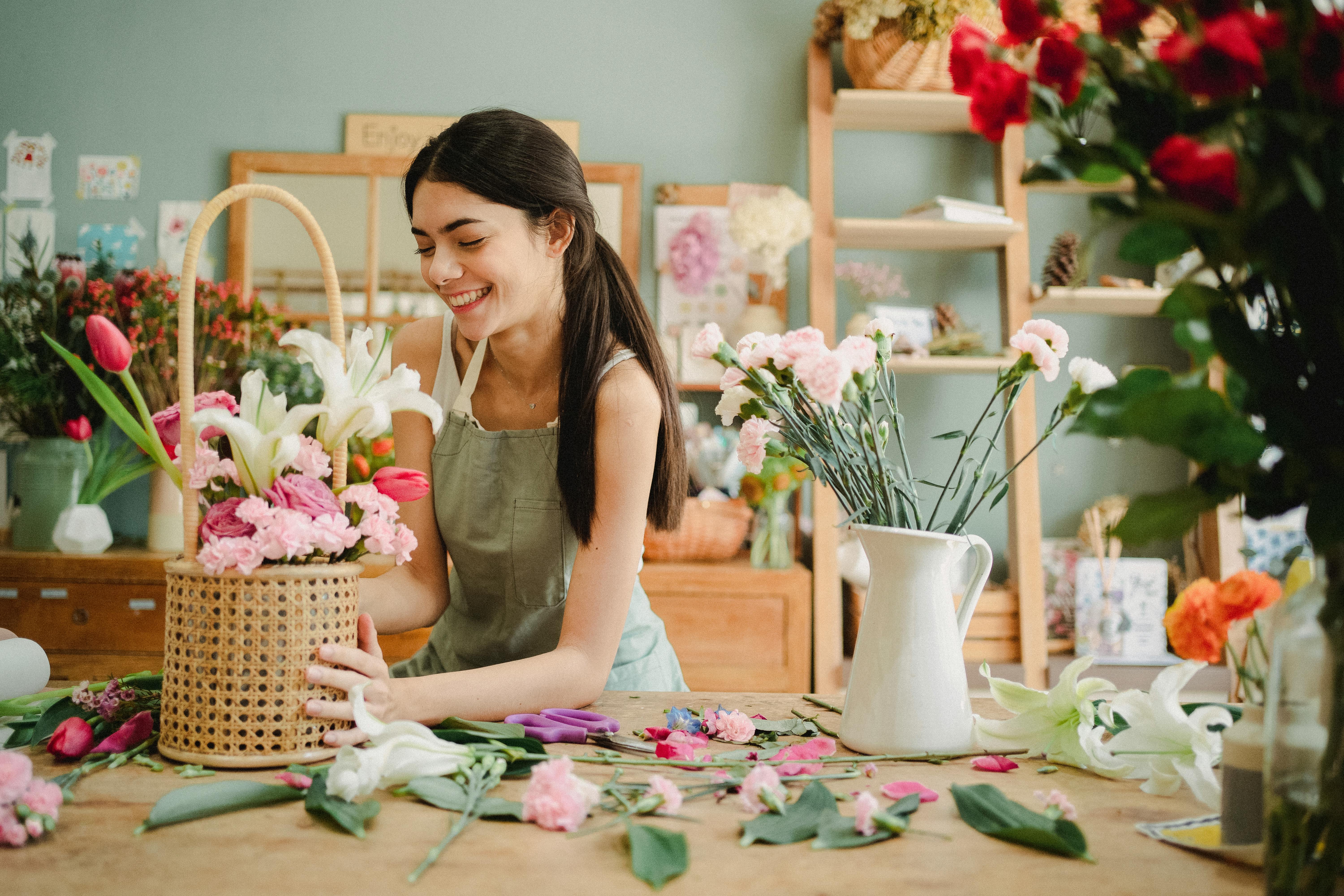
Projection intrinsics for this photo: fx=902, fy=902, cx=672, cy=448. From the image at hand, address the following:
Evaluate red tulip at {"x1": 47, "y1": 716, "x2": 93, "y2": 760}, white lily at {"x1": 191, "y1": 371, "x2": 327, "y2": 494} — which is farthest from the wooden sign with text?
red tulip at {"x1": 47, "y1": 716, "x2": 93, "y2": 760}

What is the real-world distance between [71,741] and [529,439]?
0.75 m

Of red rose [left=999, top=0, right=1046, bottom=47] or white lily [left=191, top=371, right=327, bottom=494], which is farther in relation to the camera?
white lily [left=191, top=371, right=327, bottom=494]

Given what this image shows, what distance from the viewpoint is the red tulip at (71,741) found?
0.82 metres

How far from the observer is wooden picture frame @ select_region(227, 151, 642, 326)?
289cm

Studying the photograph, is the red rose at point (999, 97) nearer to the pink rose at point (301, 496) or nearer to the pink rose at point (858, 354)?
the pink rose at point (858, 354)

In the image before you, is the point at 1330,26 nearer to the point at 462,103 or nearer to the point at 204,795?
the point at 204,795

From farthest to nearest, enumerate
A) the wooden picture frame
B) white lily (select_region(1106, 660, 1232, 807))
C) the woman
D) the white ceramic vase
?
the wooden picture frame
the white ceramic vase
the woman
white lily (select_region(1106, 660, 1232, 807))

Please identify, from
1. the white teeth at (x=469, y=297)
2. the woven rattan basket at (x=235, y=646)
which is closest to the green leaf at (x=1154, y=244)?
the woven rattan basket at (x=235, y=646)

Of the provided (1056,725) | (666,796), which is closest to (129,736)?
(666,796)

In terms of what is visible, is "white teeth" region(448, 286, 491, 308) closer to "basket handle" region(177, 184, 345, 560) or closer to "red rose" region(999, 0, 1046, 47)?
"basket handle" region(177, 184, 345, 560)

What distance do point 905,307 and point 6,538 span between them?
2.85 m

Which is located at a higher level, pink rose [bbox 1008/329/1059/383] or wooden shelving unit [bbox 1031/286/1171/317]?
wooden shelving unit [bbox 1031/286/1171/317]

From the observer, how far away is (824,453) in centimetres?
90

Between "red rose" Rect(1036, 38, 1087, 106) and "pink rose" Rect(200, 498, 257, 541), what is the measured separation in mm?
694
